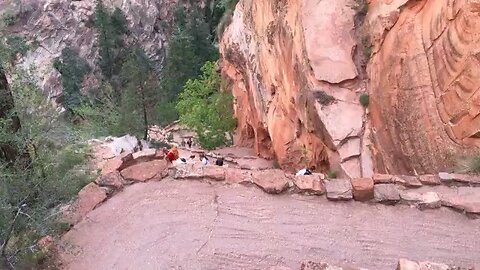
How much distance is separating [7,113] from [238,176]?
3.77 meters

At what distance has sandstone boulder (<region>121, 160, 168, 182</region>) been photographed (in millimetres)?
8422

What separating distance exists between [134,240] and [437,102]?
6.86m

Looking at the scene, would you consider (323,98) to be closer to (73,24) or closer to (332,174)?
(332,174)

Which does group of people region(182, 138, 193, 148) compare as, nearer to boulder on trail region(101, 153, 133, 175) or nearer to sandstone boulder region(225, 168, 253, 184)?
boulder on trail region(101, 153, 133, 175)

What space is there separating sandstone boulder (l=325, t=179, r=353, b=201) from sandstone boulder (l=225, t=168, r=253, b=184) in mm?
1314

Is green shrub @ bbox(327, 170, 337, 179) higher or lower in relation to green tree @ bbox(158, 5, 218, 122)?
lower

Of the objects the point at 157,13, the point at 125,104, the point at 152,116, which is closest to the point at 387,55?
the point at 125,104

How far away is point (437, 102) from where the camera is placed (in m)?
10.2

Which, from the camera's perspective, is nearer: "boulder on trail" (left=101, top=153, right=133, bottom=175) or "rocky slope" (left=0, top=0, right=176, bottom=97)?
"boulder on trail" (left=101, top=153, right=133, bottom=175)

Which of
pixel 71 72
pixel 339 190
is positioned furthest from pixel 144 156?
pixel 71 72

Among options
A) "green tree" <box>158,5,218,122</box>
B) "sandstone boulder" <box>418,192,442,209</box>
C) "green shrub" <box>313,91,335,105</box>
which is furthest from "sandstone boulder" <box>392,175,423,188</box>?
"green tree" <box>158,5,218,122</box>

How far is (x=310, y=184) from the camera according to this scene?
8.05 m

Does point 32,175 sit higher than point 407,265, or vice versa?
point 32,175

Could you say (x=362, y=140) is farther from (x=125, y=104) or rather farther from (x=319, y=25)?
(x=125, y=104)
